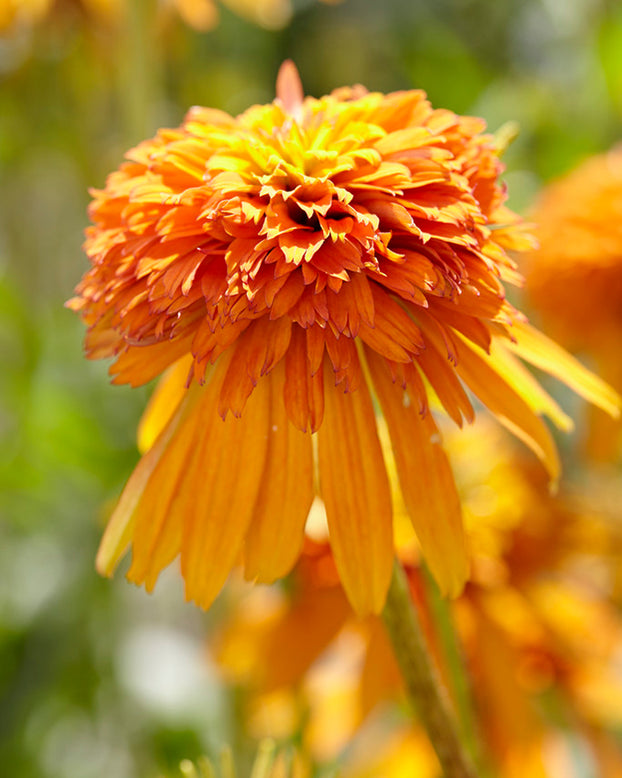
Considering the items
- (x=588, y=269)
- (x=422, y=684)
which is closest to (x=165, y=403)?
(x=422, y=684)

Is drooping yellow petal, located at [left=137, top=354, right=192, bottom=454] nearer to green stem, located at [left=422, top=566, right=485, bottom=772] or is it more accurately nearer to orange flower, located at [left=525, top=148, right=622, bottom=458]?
green stem, located at [left=422, top=566, right=485, bottom=772]

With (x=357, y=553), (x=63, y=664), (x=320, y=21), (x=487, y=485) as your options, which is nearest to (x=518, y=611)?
(x=487, y=485)

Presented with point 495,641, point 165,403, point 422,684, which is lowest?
point 495,641

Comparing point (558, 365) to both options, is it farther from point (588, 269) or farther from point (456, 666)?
point (588, 269)

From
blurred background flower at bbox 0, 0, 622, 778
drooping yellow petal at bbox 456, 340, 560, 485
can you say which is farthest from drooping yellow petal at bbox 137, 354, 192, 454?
blurred background flower at bbox 0, 0, 622, 778

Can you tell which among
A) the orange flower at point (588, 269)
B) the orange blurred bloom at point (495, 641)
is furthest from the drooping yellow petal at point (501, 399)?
the orange flower at point (588, 269)
